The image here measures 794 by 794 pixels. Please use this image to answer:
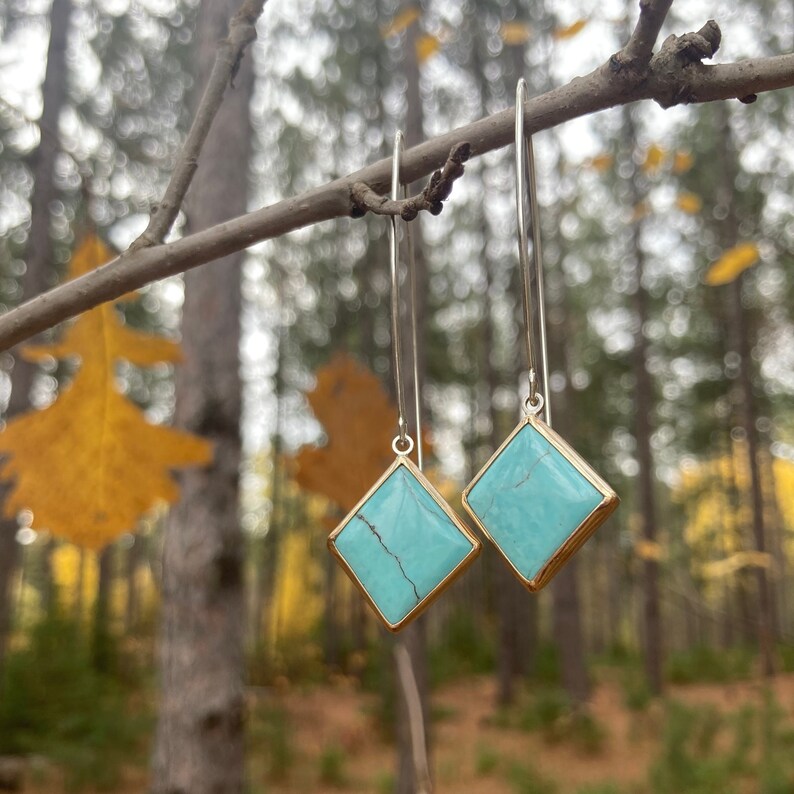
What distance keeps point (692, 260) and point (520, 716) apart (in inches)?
290

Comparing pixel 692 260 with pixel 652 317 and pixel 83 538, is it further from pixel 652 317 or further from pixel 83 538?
pixel 83 538

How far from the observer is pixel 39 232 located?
18.7 feet

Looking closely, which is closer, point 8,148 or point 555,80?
point 8,148

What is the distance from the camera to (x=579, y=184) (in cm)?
1070

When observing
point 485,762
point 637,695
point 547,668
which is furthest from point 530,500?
point 547,668

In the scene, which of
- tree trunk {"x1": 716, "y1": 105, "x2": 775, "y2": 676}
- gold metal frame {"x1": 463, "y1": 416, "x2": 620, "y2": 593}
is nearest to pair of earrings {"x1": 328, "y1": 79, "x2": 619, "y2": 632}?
gold metal frame {"x1": 463, "y1": 416, "x2": 620, "y2": 593}

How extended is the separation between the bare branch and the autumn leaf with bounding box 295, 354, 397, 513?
1634mm

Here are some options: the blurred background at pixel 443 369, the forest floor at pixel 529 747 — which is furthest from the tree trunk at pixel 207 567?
the forest floor at pixel 529 747

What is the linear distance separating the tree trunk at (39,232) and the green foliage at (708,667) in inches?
406

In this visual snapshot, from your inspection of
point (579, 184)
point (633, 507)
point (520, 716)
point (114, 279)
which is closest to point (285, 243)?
point (579, 184)

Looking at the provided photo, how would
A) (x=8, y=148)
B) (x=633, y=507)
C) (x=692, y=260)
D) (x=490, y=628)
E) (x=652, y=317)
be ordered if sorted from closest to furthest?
(x=8, y=148), (x=692, y=260), (x=652, y=317), (x=490, y=628), (x=633, y=507)

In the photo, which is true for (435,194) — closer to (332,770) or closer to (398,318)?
(398,318)

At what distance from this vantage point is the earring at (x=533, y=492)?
0.81 meters

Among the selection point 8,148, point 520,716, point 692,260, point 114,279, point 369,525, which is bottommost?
point 520,716
